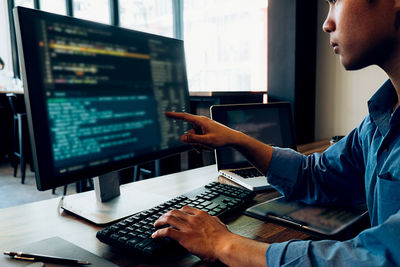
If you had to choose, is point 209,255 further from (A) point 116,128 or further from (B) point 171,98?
(B) point 171,98

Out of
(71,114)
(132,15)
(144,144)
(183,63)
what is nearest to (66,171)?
(71,114)

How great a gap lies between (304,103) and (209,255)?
1916 millimetres

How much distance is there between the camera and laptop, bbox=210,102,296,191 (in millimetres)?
1167

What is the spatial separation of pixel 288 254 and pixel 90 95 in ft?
1.66

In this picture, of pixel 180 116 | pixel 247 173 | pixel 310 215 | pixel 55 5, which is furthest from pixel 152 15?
pixel 310 215

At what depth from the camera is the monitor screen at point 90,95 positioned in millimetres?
624

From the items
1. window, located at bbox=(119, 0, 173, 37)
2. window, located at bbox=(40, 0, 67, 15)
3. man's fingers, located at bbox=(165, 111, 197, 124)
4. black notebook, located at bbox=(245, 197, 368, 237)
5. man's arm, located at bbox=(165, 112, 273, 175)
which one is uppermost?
window, located at bbox=(40, 0, 67, 15)

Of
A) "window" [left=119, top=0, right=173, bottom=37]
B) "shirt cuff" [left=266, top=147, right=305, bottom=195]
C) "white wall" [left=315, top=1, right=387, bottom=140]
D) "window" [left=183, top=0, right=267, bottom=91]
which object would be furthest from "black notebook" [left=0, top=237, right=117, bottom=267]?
"window" [left=119, top=0, right=173, bottom=37]

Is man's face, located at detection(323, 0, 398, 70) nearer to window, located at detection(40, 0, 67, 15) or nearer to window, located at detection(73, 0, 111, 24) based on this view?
window, located at detection(73, 0, 111, 24)

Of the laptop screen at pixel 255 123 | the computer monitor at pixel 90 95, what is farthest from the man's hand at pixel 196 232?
the laptop screen at pixel 255 123

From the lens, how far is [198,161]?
9.11ft

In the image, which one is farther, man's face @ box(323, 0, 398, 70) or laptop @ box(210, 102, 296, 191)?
laptop @ box(210, 102, 296, 191)

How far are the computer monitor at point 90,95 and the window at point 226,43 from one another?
2524 millimetres

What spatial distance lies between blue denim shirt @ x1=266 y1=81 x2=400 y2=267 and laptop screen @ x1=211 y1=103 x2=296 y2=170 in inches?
11.6
